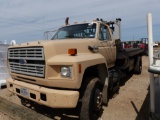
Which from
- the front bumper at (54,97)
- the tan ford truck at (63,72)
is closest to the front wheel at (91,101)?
the tan ford truck at (63,72)

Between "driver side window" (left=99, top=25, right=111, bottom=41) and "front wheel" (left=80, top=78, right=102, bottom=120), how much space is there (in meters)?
1.62

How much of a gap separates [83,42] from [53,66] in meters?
1.16

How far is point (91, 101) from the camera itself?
14.3ft


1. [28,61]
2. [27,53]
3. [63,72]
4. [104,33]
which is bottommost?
[63,72]

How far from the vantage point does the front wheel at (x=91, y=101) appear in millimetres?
4277

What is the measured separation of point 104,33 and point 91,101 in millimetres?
2450

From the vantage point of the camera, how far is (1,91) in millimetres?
7789

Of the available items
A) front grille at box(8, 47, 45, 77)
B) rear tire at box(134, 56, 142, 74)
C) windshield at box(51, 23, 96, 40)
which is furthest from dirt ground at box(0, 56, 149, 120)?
rear tire at box(134, 56, 142, 74)

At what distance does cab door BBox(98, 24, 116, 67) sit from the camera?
5.72 m

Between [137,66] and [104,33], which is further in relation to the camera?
[137,66]

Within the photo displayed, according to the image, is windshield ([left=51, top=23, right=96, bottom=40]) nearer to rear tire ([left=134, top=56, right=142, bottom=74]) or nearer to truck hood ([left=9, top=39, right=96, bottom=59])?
truck hood ([left=9, top=39, right=96, bottom=59])

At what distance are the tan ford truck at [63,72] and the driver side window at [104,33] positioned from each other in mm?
120

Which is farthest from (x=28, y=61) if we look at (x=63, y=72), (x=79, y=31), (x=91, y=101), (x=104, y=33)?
(x=104, y=33)

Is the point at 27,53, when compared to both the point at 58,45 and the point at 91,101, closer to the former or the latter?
the point at 58,45
